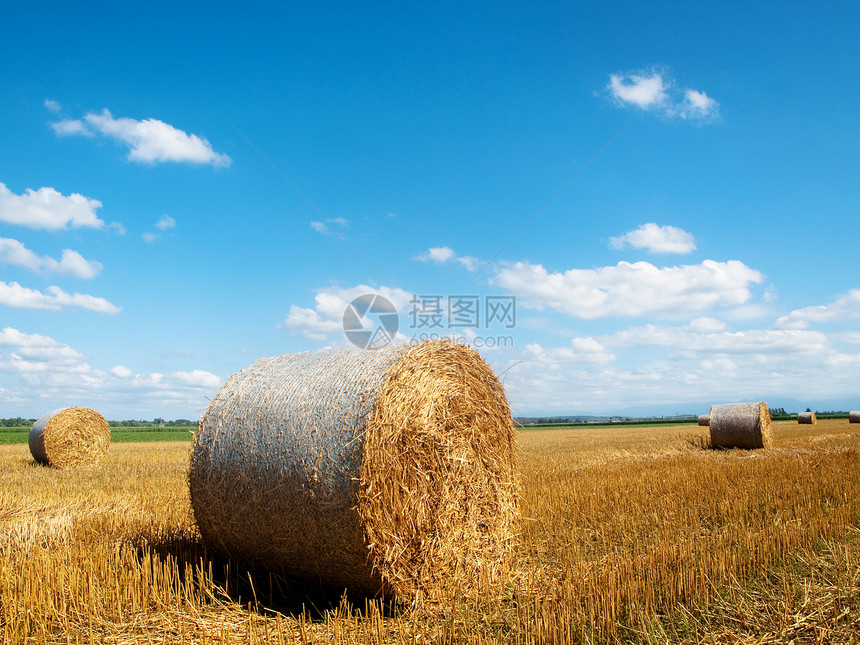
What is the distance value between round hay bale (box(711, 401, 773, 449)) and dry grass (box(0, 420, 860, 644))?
920 centimetres

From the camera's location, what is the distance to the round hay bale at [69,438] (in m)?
15.9

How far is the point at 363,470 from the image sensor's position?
4.54m

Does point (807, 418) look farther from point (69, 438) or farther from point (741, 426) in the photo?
point (69, 438)

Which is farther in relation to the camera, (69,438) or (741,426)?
(741,426)

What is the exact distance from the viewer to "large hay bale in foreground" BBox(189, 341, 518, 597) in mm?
4672

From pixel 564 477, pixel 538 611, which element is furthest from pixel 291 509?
pixel 564 477

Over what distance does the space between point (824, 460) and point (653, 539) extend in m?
7.86

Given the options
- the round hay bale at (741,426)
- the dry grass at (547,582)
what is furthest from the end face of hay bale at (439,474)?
the round hay bale at (741,426)

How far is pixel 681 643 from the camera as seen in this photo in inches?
153

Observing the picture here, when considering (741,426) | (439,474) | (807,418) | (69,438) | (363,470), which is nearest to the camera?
(363,470)

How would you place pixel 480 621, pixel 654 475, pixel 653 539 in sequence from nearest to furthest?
pixel 480 621 → pixel 653 539 → pixel 654 475

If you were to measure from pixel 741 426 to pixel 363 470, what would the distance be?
1618 cm

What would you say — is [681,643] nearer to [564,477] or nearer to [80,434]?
[564,477]

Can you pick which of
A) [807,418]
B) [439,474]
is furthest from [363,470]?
[807,418]
